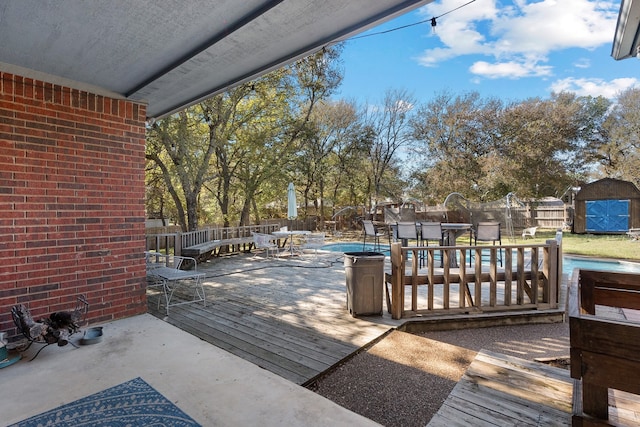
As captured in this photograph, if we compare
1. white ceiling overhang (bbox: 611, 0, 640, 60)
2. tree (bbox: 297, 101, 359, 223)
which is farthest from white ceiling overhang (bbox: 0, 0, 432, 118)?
tree (bbox: 297, 101, 359, 223)

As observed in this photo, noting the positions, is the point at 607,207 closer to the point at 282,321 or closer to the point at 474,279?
the point at 474,279

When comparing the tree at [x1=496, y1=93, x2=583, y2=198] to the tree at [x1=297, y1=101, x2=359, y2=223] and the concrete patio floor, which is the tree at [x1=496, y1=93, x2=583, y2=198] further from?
the concrete patio floor

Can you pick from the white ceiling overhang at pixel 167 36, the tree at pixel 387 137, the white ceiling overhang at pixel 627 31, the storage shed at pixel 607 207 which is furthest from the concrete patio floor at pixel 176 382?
the tree at pixel 387 137

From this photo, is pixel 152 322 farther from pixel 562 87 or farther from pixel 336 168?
pixel 562 87

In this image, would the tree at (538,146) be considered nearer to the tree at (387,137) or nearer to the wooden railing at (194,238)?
the tree at (387,137)

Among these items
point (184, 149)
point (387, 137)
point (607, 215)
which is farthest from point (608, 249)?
point (184, 149)

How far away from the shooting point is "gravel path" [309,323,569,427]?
2.31 metres

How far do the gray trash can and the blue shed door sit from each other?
49.9 feet

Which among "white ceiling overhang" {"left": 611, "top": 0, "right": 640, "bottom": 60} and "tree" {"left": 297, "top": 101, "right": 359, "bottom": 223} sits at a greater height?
"tree" {"left": 297, "top": 101, "right": 359, "bottom": 223}

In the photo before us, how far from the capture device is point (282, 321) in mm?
3879

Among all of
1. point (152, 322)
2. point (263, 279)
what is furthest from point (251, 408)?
point (263, 279)

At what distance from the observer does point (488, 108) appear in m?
17.6

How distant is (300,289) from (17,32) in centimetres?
447

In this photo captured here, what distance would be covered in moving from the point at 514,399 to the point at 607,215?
16374 mm
